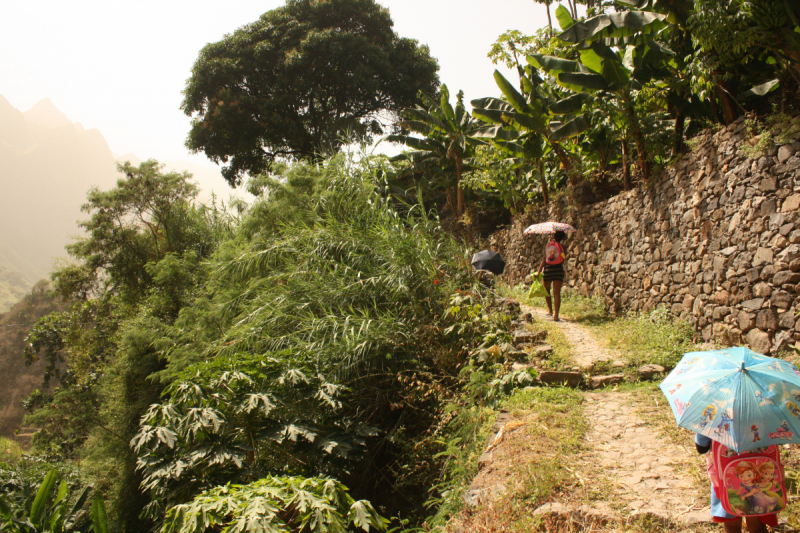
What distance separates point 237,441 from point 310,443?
2.52 ft

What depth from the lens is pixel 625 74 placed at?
803 centimetres

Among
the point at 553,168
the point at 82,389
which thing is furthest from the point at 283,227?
the point at 82,389

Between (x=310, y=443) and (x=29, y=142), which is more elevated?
(x=29, y=142)

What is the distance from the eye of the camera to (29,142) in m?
138

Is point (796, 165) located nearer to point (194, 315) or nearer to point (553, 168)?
point (553, 168)

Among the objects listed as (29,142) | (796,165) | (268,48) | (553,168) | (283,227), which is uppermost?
(29,142)

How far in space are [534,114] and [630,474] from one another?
8.91 m

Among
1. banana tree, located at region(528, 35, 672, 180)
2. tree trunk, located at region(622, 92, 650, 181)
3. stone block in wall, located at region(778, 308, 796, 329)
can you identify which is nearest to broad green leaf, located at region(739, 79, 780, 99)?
banana tree, located at region(528, 35, 672, 180)

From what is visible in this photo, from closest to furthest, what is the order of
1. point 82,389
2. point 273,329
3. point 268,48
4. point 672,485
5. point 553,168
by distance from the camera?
point 672,485 < point 273,329 < point 553,168 < point 82,389 < point 268,48

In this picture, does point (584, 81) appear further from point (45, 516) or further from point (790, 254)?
point (45, 516)

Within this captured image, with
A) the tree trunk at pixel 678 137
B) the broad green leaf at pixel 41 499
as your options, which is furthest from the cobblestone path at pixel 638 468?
the tree trunk at pixel 678 137

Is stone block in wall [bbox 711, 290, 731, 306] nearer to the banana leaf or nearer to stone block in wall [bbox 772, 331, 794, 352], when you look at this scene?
stone block in wall [bbox 772, 331, 794, 352]

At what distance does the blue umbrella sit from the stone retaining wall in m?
3.42

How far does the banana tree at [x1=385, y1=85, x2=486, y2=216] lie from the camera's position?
639 inches
